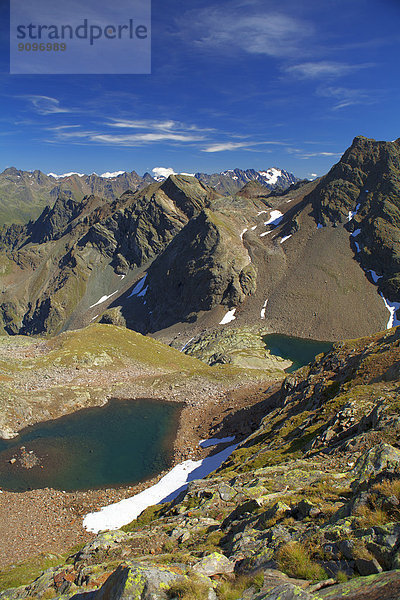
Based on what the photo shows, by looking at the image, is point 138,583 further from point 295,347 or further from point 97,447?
point 295,347

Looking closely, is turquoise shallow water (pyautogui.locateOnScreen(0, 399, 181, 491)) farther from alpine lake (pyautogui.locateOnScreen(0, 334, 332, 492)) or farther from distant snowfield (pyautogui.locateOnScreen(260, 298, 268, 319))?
distant snowfield (pyautogui.locateOnScreen(260, 298, 268, 319))

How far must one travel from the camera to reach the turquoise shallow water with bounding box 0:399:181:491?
3988cm

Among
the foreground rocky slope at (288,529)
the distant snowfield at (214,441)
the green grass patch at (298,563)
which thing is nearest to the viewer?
the foreground rocky slope at (288,529)

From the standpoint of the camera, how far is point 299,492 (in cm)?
1545

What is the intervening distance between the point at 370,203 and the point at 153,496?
17714 centimetres

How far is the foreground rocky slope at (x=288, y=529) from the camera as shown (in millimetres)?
7816

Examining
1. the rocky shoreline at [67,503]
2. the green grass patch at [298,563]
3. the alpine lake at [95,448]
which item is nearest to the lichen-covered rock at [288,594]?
the green grass patch at [298,563]

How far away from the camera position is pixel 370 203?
169625mm

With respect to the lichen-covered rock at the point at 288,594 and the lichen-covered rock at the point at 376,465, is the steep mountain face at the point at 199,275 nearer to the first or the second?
the lichen-covered rock at the point at 376,465

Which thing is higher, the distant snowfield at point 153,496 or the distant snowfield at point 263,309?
the distant snowfield at point 263,309

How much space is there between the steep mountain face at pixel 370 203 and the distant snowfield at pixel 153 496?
434 feet

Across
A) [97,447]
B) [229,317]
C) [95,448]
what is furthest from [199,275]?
[95,448]

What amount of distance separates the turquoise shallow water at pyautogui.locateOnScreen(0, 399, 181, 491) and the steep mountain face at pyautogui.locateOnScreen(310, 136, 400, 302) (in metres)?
128

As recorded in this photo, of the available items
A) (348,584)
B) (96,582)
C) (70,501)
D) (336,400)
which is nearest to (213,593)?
(348,584)
